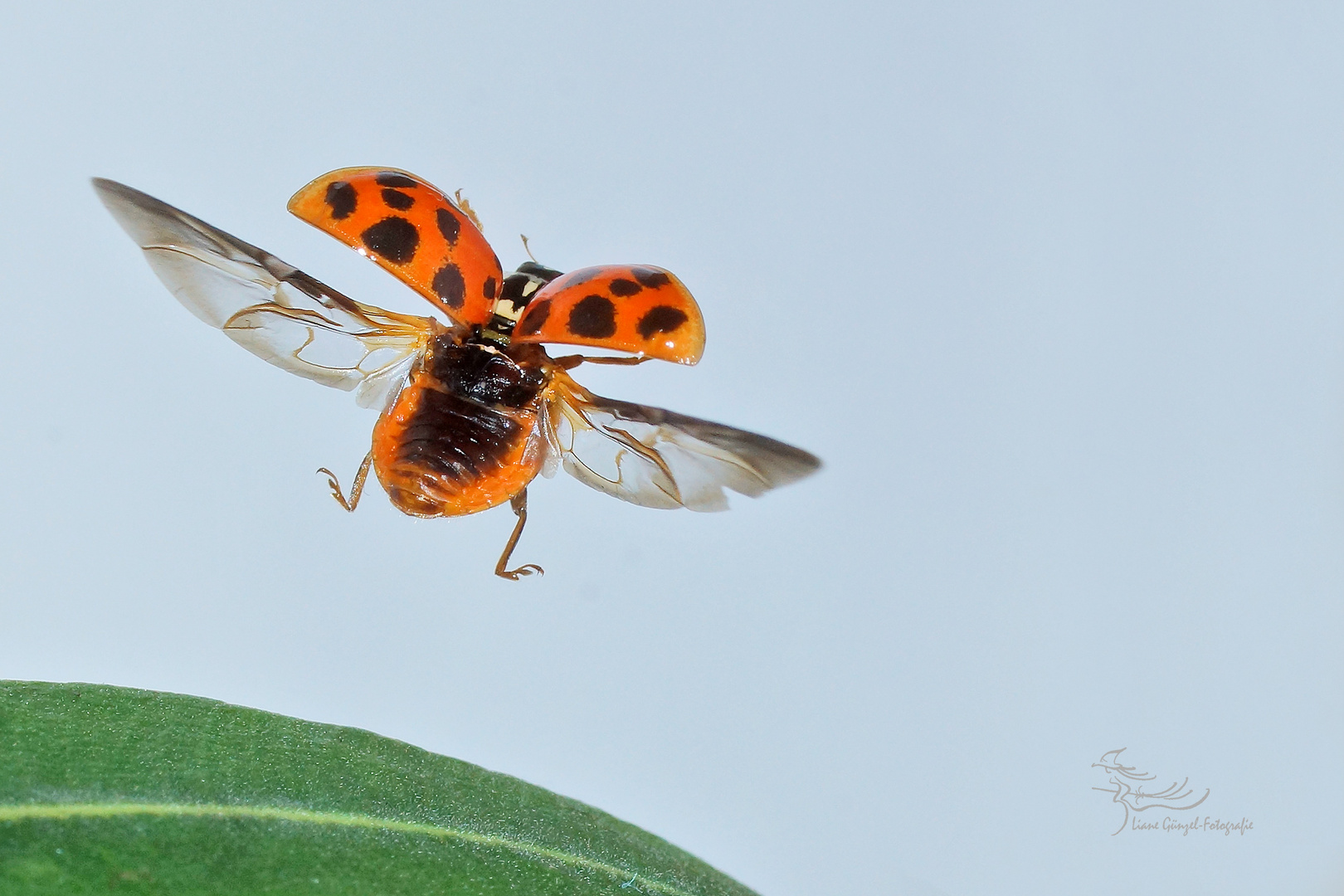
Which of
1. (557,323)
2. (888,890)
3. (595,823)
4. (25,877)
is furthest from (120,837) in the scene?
(888,890)

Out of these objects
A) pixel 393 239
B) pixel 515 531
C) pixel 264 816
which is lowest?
pixel 264 816

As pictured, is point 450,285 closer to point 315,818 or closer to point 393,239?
point 393,239

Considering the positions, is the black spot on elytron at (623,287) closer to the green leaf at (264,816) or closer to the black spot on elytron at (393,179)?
the black spot on elytron at (393,179)

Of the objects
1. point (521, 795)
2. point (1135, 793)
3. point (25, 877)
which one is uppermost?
point (1135, 793)

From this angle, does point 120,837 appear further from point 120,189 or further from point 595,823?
point 120,189

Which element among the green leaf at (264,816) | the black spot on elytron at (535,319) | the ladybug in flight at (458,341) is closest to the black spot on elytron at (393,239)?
the ladybug in flight at (458,341)

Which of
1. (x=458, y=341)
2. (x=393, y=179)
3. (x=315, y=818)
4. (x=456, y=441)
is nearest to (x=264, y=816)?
(x=315, y=818)
